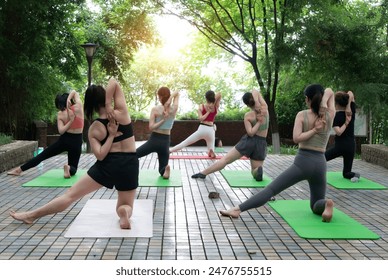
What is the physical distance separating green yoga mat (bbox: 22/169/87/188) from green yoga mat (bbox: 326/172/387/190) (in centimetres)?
415

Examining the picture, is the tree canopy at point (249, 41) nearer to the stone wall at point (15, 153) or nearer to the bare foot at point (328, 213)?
the stone wall at point (15, 153)

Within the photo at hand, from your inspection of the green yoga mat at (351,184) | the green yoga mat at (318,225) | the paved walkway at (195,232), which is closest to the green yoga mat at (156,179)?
the paved walkway at (195,232)

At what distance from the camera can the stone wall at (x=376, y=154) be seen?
10.8m

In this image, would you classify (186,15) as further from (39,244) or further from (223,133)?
(39,244)

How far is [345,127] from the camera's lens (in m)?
8.44

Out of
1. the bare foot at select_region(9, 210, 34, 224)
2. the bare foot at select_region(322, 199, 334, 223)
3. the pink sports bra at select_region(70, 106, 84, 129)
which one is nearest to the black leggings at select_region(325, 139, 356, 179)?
the bare foot at select_region(322, 199, 334, 223)

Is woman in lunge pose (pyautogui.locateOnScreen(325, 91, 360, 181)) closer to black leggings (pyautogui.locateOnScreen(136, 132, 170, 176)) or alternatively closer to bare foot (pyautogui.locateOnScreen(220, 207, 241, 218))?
black leggings (pyautogui.locateOnScreen(136, 132, 170, 176))

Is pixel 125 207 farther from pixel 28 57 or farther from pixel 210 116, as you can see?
pixel 28 57

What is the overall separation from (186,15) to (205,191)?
11.3m

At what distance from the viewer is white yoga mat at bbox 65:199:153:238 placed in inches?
207

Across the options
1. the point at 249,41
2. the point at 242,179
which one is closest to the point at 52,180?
the point at 242,179

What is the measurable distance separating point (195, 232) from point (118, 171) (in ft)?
3.27

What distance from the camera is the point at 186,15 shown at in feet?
59.1

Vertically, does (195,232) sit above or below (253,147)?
below
